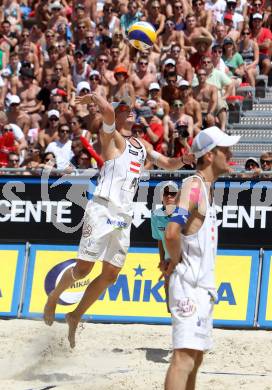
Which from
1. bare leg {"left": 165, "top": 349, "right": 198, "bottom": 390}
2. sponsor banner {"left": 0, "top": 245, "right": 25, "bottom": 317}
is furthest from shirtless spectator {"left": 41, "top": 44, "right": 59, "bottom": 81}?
bare leg {"left": 165, "top": 349, "right": 198, "bottom": 390}

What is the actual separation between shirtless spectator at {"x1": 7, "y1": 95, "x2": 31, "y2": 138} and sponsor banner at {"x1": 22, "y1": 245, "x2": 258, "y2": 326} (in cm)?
427

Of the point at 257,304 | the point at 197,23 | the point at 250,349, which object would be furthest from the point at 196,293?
the point at 197,23

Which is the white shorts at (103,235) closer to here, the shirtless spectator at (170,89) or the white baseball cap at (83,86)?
the shirtless spectator at (170,89)

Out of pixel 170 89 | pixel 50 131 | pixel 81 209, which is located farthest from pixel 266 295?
pixel 50 131

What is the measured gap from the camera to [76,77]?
15547mm

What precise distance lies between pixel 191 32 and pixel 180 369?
10.5 meters

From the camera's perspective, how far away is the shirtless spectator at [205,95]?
45.6 ft

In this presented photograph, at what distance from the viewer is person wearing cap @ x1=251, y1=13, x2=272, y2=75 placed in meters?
14.5

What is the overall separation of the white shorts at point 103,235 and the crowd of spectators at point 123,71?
13.8 feet

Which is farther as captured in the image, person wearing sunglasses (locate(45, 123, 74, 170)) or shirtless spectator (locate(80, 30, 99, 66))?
shirtless spectator (locate(80, 30, 99, 66))

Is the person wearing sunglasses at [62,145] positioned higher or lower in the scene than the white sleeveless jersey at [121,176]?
lower

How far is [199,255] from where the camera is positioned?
5398 millimetres

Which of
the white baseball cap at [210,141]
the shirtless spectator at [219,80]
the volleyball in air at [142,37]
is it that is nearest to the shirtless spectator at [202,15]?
the shirtless spectator at [219,80]

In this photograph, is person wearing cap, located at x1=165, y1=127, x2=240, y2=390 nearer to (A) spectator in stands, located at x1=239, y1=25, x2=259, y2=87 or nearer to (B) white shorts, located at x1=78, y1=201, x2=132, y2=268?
(B) white shorts, located at x1=78, y1=201, x2=132, y2=268
